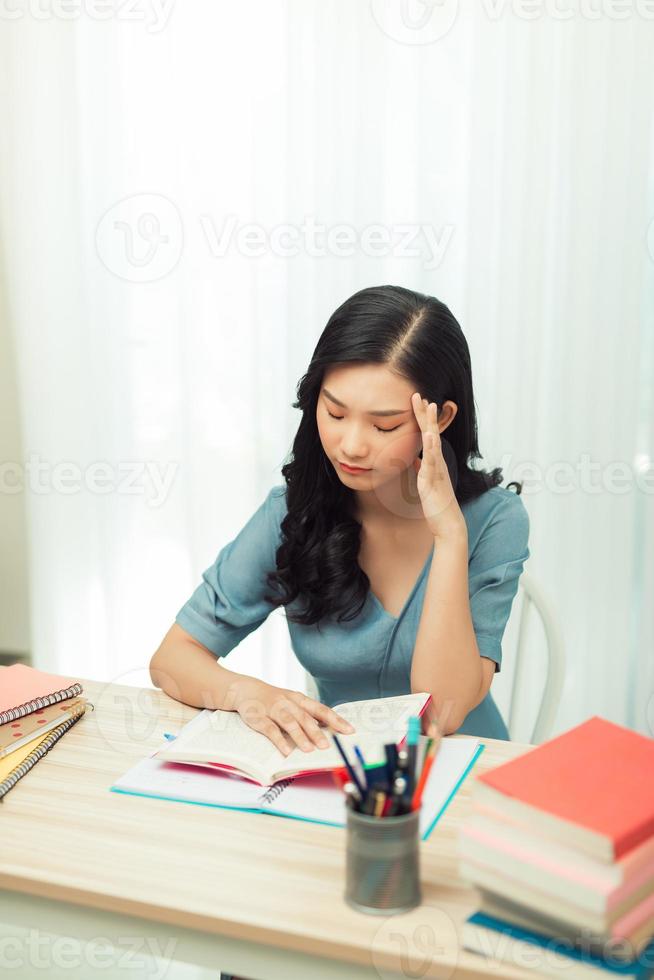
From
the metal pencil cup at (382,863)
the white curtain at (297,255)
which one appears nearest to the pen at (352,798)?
the metal pencil cup at (382,863)

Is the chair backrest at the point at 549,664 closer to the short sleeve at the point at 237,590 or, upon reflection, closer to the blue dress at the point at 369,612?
the blue dress at the point at 369,612

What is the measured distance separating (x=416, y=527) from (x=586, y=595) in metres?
1.00

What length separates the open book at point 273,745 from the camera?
3.55 ft

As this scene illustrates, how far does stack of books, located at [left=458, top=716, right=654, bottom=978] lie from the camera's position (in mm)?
752

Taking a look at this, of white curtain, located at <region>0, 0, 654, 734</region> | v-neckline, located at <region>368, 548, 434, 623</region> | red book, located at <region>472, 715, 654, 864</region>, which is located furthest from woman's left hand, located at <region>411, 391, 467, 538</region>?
white curtain, located at <region>0, 0, 654, 734</region>

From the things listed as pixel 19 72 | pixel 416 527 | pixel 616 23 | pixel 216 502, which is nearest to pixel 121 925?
pixel 416 527

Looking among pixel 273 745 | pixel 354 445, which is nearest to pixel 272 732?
pixel 273 745

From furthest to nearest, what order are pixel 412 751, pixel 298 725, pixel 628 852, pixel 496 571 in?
pixel 496 571
pixel 298 725
pixel 412 751
pixel 628 852

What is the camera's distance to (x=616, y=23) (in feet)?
6.98

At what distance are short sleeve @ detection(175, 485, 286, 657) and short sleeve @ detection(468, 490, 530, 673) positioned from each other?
1.05 feet

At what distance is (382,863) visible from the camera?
0.83 meters

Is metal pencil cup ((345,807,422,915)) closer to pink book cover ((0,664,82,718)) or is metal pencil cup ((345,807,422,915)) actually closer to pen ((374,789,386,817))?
pen ((374,789,386,817))

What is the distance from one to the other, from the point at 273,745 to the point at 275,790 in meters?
0.09

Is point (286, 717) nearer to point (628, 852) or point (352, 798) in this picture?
point (352, 798)
